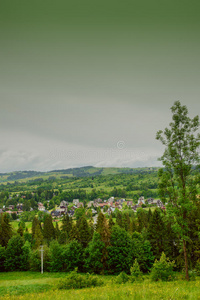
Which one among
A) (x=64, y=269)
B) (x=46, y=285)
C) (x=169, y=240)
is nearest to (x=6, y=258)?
(x=64, y=269)

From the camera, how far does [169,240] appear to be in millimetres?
39031

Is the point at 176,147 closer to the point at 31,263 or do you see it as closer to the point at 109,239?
the point at 109,239

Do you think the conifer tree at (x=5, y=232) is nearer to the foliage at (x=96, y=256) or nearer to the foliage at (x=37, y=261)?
the foliage at (x=37, y=261)

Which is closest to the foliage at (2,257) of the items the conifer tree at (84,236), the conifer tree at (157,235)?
the conifer tree at (84,236)

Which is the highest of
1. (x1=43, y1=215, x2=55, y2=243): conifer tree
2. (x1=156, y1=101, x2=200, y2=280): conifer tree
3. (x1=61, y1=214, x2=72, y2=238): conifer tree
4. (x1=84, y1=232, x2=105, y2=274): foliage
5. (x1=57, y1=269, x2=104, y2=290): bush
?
(x1=156, y1=101, x2=200, y2=280): conifer tree

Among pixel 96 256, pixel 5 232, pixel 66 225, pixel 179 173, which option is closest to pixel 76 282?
pixel 179 173

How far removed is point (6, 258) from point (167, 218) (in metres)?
40.4

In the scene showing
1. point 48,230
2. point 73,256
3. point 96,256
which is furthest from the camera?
point 48,230

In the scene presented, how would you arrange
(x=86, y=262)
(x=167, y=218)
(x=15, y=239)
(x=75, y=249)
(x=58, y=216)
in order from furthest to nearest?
1. (x=58, y=216)
2. (x=15, y=239)
3. (x=75, y=249)
4. (x=86, y=262)
5. (x=167, y=218)

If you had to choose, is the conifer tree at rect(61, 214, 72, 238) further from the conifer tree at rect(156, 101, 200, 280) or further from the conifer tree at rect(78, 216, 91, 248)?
the conifer tree at rect(156, 101, 200, 280)

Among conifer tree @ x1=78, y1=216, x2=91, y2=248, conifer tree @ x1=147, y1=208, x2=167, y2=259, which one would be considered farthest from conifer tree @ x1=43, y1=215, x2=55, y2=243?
conifer tree @ x1=147, y1=208, x2=167, y2=259

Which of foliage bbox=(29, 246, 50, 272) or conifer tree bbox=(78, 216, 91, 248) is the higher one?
conifer tree bbox=(78, 216, 91, 248)

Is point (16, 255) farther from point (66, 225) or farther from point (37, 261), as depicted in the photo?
point (66, 225)

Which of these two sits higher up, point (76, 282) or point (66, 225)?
point (76, 282)
